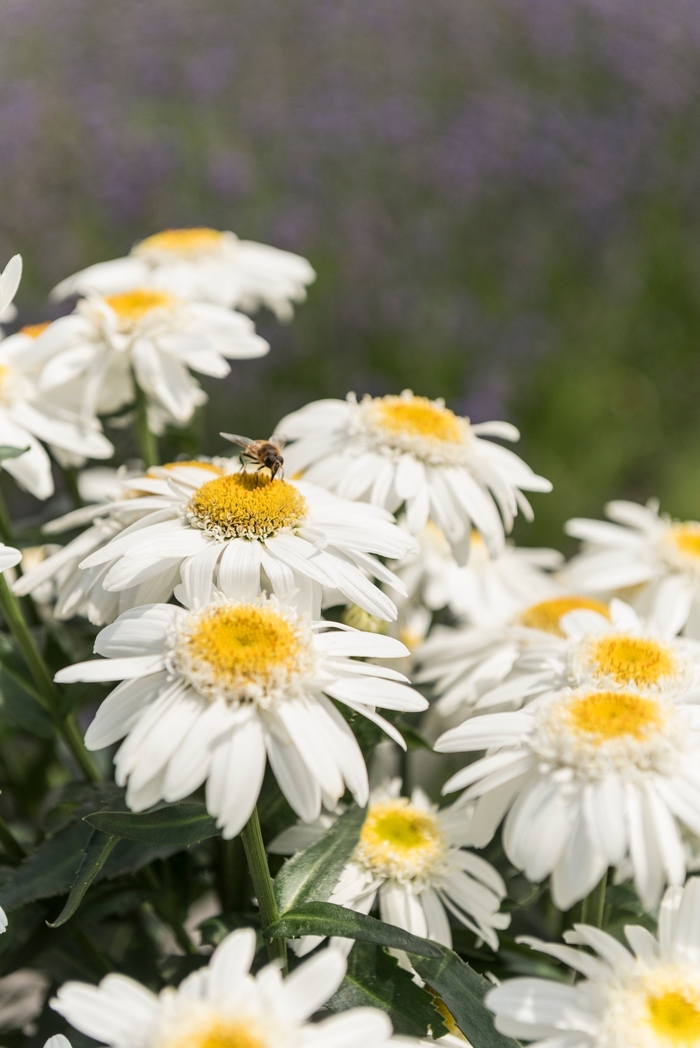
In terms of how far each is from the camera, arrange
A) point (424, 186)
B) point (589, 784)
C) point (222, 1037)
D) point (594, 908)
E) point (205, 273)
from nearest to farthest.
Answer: point (222, 1037), point (589, 784), point (594, 908), point (205, 273), point (424, 186)

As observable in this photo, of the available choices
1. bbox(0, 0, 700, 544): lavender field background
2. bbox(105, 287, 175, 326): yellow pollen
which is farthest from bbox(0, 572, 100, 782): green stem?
bbox(0, 0, 700, 544): lavender field background

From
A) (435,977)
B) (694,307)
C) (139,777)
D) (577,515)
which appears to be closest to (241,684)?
(139,777)

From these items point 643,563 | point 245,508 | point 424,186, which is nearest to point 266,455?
point 245,508

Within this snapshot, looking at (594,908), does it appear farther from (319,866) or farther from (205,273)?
(205,273)

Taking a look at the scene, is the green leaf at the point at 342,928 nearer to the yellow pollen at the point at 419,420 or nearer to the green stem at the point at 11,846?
the green stem at the point at 11,846

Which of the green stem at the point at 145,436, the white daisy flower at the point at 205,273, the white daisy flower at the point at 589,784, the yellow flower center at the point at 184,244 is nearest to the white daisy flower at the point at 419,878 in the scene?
the white daisy flower at the point at 589,784

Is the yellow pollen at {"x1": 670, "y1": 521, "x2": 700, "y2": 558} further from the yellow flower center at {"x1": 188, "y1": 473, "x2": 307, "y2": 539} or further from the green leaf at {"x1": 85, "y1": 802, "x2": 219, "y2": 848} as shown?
the green leaf at {"x1": 85, "y1": 802, "x2": 219, "y2": 848}

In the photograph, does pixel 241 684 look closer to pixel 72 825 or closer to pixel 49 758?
pixel 72 825
